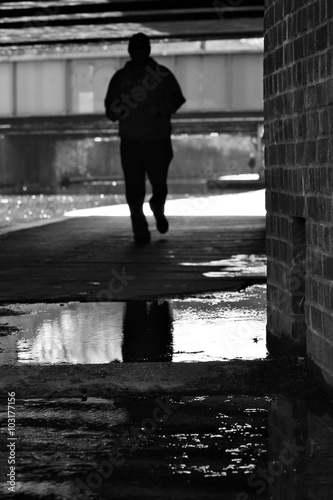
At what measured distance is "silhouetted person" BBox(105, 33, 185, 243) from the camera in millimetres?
13133

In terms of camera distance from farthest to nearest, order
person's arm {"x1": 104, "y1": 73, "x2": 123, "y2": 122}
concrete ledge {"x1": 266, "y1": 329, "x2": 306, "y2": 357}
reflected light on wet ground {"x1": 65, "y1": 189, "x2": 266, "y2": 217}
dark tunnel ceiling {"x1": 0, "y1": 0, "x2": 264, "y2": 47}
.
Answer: reflected light on wet ground {"x1": 65, "y1": 189, "x2": 266, "y2": 217} < dark tunnel ceiling {"x1": 0, "y1": 0, "x2": 264, "y2": 47} < person's arm {"x1": 104, "y1": 73, "x2": 123, "y2": 122} < concrete ledge {"x1": 266, "y1": 329, "x2": 306, "y2": 357}

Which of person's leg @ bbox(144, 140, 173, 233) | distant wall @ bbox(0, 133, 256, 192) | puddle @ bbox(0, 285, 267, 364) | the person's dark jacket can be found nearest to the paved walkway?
puddle @ bbox(0, 285, 267, 364)

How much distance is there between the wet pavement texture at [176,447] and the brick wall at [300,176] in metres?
0.47

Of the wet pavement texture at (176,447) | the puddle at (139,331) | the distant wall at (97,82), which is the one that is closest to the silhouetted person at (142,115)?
the puddle at (139,331)

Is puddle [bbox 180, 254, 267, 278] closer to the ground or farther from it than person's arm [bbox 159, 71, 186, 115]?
closer to the ground

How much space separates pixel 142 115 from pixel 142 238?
1523mm

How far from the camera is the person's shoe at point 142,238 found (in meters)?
14.2

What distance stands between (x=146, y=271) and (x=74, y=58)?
40607 mm

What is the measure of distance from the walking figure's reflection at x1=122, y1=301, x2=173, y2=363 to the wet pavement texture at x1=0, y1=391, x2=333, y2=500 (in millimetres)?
894

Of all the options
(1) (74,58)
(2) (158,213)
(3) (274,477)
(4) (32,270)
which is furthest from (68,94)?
(3) (274,477)

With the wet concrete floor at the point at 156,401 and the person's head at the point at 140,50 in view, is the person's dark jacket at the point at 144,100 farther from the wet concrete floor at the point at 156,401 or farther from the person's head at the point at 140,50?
the wet concrete floor at the point at 156,401

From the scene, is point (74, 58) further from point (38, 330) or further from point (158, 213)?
point (38, 330)

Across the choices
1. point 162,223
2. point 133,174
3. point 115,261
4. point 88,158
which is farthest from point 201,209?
point 88,158

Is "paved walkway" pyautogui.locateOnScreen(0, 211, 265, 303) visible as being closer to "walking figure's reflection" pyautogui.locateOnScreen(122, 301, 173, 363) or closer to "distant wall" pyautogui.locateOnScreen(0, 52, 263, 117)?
"walking figure's reflection" pyautogui.locateOnScreen(122, 301, 173, 363)
